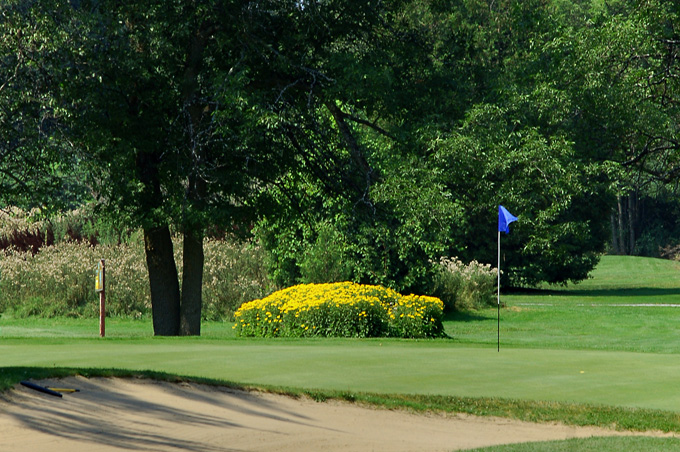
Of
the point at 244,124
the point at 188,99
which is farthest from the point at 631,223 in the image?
the point at 244,124

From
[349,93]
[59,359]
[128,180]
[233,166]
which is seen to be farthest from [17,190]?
[349,93]

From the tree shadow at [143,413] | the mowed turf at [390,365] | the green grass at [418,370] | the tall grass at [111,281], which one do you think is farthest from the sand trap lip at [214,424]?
the tall grass at [111,281]

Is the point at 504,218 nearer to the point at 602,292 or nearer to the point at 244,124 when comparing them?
the point at 244,124

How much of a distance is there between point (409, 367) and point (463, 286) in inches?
638

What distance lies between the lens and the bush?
26.6 m

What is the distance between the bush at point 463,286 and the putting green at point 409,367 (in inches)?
487

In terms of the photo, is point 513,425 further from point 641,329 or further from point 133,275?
point 133,275

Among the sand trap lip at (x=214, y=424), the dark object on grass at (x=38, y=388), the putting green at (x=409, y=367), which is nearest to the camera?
the sand trap lip at (x=214, y=424)

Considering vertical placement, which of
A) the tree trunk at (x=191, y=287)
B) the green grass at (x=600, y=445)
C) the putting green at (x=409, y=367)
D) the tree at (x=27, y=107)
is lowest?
the green grass at (x=600, y=445)

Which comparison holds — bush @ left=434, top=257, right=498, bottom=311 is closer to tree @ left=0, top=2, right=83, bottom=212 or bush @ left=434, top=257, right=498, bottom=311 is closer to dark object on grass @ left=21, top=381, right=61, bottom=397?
tree @ left=0, top=2, right=83, bottom=212

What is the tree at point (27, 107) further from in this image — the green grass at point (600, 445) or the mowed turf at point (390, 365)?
the green grass at point (600, 445)

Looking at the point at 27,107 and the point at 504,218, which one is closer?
the point at 504,218

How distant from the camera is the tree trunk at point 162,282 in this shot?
1866cm

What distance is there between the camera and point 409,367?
11.6 m
